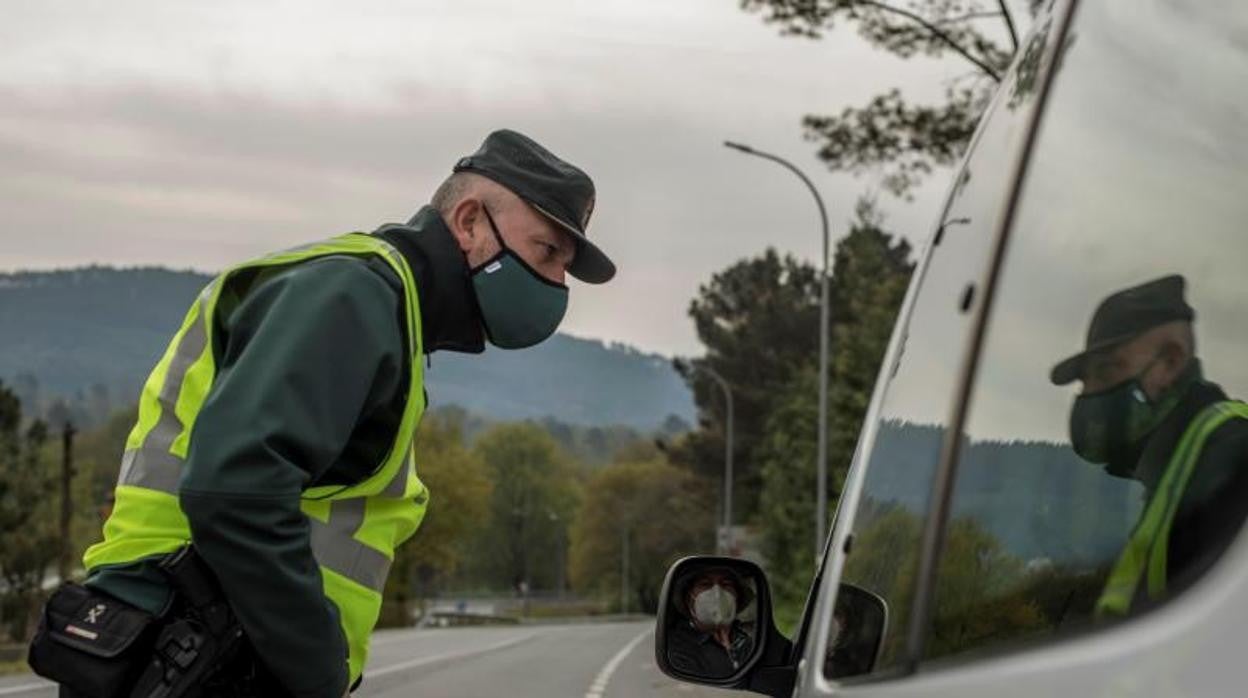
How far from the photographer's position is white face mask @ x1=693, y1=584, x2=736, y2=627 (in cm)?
330

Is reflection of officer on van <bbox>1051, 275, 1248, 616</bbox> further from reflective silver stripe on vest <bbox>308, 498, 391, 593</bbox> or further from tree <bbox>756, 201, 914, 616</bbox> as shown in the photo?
tree <bbox>756, 201, 914, 616</bbox>

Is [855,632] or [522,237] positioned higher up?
[522,237]

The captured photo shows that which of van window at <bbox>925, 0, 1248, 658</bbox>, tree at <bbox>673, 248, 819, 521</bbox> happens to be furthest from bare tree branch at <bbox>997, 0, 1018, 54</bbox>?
tree at <bbox>673, 248, 819, 521</bbox>

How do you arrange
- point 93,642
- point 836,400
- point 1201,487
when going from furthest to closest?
point 836,400, point 93,642, point 1201,487

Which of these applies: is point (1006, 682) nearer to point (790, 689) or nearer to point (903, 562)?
point (903, 562)

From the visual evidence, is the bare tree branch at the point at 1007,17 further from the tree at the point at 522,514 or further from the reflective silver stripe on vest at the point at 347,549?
the tree at the point at 522,514

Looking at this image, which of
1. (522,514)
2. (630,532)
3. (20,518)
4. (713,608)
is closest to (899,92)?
(713,608)

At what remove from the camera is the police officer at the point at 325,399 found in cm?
256

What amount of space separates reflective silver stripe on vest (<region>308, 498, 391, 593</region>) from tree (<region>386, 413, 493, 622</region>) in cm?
9534

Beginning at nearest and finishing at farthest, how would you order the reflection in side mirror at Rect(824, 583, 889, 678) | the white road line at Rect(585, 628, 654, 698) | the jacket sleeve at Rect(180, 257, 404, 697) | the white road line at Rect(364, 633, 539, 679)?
the reflection in side mirror at Rect(824, 583, 889, 678) → the jacket sleeve at Rect(180, 257, 404, 697) → the white road line at Rect(585, 628, 654, 698) → the white road line at Rect(364, 633, 539, 679)

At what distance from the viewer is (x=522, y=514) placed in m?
174

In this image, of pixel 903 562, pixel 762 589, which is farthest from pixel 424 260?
pixel 903 562

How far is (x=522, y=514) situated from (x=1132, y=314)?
174 meters

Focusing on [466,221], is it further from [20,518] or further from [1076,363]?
[20,518]
